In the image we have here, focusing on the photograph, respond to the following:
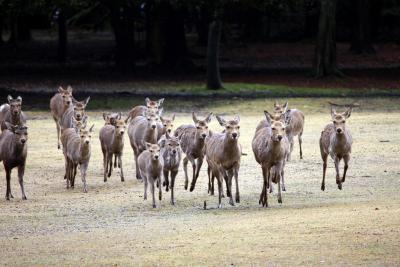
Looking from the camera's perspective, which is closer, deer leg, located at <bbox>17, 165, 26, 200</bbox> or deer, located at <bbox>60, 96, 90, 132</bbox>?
deer leg, located at <bbox>17, 165, 26, 200</bbox>

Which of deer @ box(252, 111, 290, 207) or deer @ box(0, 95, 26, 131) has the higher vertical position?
deer @ box(252, 111, 290, 207)

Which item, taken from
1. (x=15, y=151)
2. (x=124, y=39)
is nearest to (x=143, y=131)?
(x=15, y=151)

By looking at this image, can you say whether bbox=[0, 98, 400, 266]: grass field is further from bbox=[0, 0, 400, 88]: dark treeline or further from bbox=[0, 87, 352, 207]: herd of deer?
bbox=[0, 0, 400, 88]: dark treeline

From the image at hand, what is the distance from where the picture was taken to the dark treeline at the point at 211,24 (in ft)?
145

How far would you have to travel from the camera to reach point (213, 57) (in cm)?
4184

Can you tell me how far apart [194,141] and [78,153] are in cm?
226

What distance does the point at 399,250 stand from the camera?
13672mm

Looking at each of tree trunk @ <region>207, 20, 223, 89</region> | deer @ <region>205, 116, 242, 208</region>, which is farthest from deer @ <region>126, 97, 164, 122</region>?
tree trunk @ <region>207, 20, 223, 89</region>

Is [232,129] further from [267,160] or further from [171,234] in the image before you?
[171,234]

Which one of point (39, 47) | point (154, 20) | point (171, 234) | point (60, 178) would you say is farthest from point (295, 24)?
point (171, 234)

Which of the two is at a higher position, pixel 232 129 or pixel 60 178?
pixel 232 129

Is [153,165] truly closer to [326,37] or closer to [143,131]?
[143,131]

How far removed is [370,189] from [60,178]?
658cm

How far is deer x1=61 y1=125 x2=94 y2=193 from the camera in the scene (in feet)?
70.2
